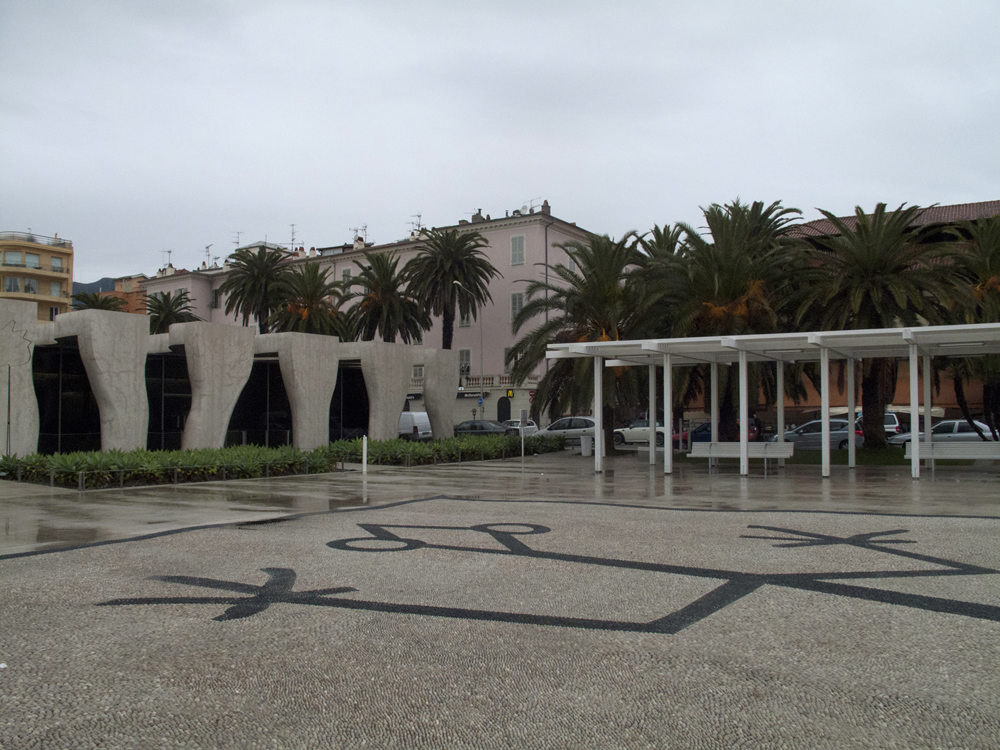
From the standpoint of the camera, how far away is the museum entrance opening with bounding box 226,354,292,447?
28.9 meters

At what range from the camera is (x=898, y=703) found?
4656mm

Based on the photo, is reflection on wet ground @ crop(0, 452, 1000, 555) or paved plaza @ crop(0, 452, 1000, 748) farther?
reflection on wet ground @ crop(0, 452, 1000, 555)

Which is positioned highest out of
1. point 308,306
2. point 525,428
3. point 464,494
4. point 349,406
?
point 308,306

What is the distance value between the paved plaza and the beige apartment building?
8231 cm

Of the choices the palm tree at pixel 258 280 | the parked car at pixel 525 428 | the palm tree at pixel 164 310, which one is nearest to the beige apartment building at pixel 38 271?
the palm tree at pixel 164 310

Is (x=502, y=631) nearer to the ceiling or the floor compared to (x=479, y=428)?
nearer to the floor

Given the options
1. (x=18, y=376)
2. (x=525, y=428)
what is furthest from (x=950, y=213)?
(x=18, y=376)

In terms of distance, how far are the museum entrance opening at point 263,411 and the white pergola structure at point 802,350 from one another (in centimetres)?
1130

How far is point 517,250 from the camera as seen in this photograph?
5669 cm

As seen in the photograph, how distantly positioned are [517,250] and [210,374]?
119 ft

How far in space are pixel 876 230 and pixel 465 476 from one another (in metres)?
13.9

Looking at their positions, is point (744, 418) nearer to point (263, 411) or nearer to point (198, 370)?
point (198, 370)

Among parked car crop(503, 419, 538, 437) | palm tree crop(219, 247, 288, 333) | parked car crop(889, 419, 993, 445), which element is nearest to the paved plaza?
parked car crop(889, 419, 993, 445)

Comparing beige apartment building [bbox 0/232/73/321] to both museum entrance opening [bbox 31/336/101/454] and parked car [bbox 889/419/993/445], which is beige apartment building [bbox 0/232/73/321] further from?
parked car [bbox 889/419/993/445]
